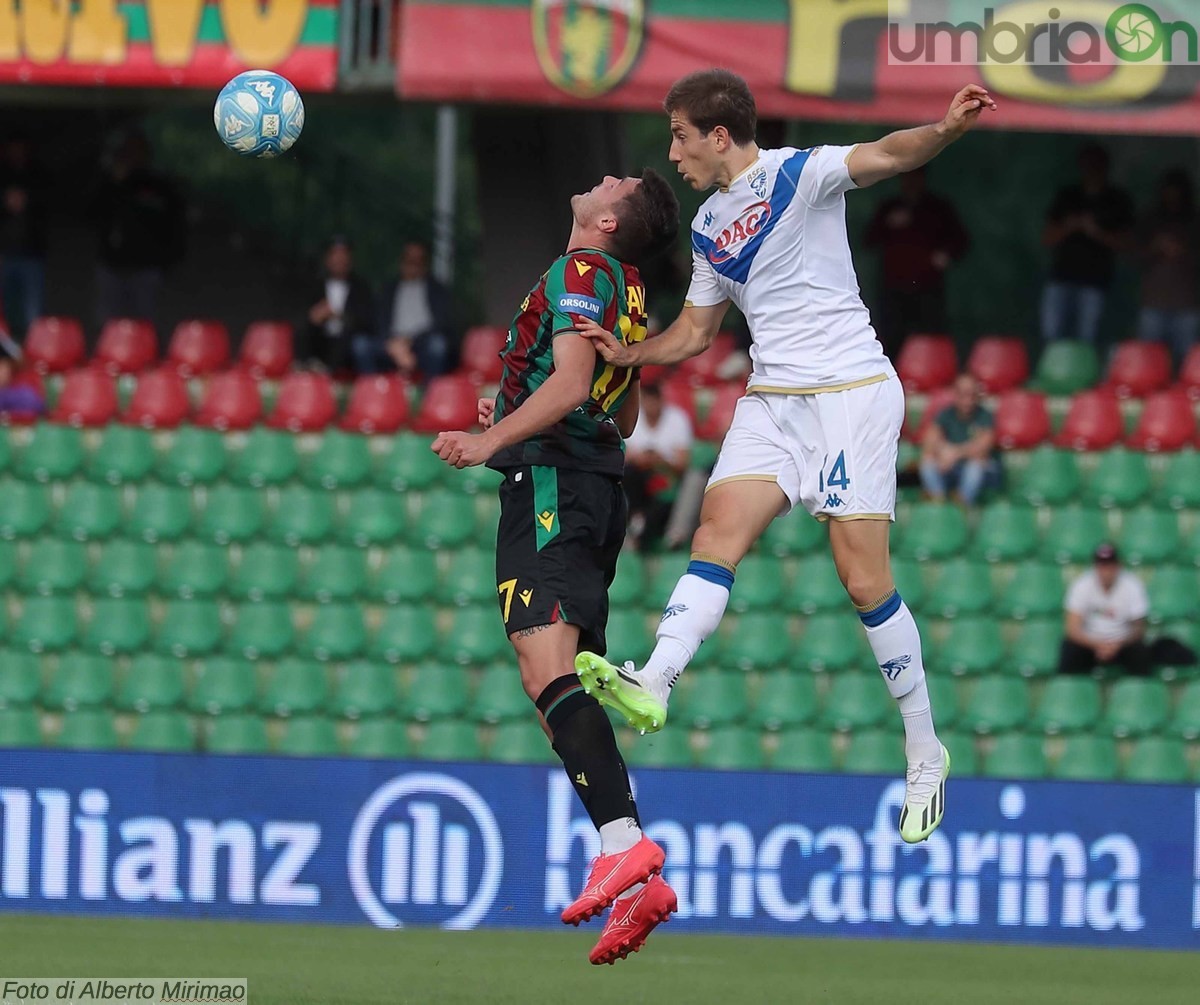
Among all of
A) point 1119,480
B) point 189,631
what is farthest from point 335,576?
point 1119,480

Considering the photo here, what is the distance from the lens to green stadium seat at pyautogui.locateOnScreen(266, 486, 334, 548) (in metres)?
12.1

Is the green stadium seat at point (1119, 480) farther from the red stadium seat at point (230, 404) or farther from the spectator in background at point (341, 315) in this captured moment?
the red stadium seat at point (230, 404)

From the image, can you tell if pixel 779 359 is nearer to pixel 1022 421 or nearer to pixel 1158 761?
pixel 1158 761

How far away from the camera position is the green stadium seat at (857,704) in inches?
438

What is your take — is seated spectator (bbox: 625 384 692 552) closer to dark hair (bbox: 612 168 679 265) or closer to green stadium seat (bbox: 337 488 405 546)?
green stadium seat (bbox: 337 488 405 546)

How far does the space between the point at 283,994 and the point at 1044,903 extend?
4.57 metres

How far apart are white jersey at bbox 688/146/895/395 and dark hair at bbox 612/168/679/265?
0.18 meters

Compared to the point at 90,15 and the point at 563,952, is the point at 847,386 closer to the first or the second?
the point at 563,952

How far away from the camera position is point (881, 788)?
10.4 metres

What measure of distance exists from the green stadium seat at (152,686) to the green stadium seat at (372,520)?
1.28 meters

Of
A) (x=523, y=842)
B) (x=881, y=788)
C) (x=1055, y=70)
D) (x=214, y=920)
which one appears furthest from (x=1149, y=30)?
(x=214, y=920)

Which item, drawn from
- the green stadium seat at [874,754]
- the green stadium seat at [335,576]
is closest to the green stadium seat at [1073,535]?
the green stadium seat at [874,754]

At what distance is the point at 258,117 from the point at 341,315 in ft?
21.4

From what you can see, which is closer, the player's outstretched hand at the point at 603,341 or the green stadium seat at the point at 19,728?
the player's outstretched hand at the point at 603,341
